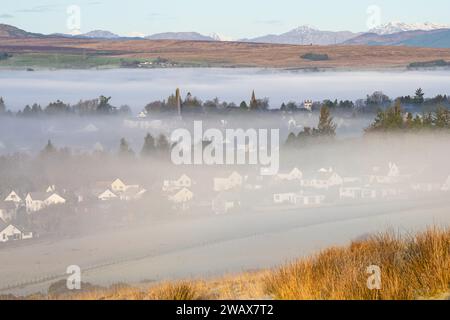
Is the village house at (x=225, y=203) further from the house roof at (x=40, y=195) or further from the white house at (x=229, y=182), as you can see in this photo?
the house roof at (x=40, y=195)

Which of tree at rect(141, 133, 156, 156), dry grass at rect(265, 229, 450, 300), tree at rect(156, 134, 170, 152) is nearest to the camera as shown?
dry grass at rect(265, 229, 450, 300)

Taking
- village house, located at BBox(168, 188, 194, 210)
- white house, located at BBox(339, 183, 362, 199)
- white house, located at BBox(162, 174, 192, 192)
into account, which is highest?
village house, located at BBox(168, 188, 194, 210)

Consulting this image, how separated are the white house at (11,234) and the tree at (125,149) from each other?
3887 cm

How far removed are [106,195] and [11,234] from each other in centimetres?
1461

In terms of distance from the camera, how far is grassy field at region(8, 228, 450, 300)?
9.66 m

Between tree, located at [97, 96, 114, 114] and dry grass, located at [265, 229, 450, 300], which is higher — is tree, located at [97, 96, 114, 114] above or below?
below

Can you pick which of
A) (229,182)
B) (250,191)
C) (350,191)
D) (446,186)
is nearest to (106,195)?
(250,191)

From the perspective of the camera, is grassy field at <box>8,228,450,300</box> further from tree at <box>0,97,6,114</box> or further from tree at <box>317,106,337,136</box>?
tree at <box>0,97,6,114</box>

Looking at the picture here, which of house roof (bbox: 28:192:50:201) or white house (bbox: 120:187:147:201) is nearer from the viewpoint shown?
house roof (bbox: 28:192:50:201)

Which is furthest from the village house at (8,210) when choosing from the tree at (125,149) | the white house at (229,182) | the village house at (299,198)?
the tree at (125,149)

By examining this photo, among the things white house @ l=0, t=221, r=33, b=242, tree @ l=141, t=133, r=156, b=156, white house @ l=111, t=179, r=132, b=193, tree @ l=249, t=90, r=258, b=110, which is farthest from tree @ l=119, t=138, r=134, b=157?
white house @ l=0, t=221, r=33, b=242

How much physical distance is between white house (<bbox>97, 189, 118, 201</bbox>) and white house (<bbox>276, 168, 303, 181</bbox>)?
16740mm

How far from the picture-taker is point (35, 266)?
3500 centimetres

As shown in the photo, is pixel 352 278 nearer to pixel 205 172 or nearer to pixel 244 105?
pixel 205 172
